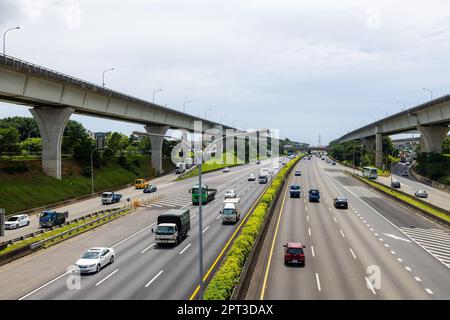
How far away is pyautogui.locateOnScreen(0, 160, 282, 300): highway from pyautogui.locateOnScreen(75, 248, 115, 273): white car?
19.1 inches

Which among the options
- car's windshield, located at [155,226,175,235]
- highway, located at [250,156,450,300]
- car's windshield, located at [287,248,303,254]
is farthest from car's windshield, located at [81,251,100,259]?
car's windshield, located at [287,248,303,254]

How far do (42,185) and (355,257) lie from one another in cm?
5043

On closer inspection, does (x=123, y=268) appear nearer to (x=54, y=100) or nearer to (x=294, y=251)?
(x=294, y=251)

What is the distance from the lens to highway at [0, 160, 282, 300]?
81.3ft

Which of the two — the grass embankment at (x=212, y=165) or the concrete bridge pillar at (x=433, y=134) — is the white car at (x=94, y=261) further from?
the concrete bridge pillar at (x=433, y=134)

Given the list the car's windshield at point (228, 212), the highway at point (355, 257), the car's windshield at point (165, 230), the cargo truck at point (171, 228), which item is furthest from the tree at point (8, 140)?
the highway at point (355, 257)

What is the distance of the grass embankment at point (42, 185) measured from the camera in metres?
56.9

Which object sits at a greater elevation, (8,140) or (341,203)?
(8,140)

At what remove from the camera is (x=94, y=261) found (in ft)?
95.1

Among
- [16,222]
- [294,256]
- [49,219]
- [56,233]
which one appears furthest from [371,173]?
[16,222]

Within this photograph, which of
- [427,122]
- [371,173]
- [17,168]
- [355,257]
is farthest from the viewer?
[371,173]
